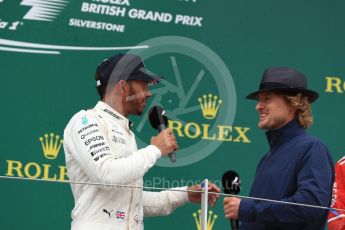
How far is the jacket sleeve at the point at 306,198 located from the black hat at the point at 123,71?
620 mm

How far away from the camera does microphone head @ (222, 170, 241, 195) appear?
9.07 ft

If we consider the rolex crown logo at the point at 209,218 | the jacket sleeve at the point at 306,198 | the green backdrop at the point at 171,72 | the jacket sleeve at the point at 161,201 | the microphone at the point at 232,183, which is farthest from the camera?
the rolex crown logo at the point at 209,218

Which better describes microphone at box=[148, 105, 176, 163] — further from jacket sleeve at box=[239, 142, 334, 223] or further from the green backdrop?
the green backdrop

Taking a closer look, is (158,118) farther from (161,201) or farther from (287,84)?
(287,84)

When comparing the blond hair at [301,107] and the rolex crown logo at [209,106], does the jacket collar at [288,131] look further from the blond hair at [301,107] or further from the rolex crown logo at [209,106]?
the rolex crown logo at [209,106]

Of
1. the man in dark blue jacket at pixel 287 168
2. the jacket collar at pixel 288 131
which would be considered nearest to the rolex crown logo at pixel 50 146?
the man in dark blue jacket at pixel 287 168

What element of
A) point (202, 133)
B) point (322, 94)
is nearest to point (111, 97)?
point (202, 133)

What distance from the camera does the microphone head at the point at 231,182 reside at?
2.76 meters

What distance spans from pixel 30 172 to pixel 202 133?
34.5 inches

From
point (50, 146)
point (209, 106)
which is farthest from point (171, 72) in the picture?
point (50, 146)

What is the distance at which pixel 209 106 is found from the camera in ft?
13.3

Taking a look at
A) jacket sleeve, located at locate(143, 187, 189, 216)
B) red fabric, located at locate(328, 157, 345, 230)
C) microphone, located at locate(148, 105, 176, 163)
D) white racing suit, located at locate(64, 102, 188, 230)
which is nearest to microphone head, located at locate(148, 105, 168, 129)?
microphone, located at locate(148, 105, 176, 163)

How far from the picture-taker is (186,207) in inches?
156

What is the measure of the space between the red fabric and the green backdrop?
73cm
